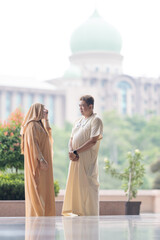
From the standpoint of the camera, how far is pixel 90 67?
225 feet

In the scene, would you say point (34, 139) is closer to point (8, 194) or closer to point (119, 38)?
point (8, 194)

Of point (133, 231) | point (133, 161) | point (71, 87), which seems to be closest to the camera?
point (133, 231)

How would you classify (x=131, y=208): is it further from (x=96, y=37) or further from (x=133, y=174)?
(x=96, y=37)

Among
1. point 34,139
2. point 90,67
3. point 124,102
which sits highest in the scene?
point 90,67

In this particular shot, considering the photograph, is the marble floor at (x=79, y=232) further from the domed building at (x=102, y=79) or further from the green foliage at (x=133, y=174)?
the domed building at (x=102, y=79)

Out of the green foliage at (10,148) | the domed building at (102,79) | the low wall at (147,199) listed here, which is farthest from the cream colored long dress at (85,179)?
the domed building at (102,79)

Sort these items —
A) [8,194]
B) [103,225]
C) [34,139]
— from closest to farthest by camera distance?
[103,225], [34,139], [8,194]

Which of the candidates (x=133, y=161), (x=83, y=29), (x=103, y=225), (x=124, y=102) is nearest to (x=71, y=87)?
(x=83, y=29)

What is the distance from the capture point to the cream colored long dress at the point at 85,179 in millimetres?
4879

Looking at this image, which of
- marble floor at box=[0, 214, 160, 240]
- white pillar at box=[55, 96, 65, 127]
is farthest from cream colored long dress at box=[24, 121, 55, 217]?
white pillar at box=[55, 96, 65, 127]

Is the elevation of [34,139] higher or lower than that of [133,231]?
higher

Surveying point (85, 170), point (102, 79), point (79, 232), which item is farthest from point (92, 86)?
point (79, 232)

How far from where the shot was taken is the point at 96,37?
198 ft

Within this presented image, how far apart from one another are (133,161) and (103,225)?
4.27 m
